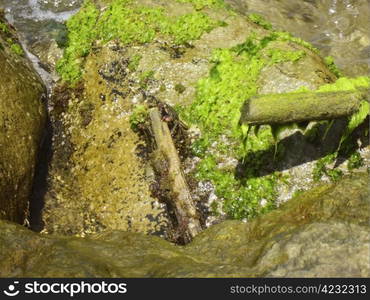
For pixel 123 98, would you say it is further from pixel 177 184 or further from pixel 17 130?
pixel 177 184

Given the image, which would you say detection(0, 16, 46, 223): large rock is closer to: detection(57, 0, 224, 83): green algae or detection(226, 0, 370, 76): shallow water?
detection(57, 0, 224, 83): green algae

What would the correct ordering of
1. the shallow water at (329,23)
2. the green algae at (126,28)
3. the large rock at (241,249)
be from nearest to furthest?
the large rock at (241,249) < the green algae at (126,28) < the shallow water at (329,23)

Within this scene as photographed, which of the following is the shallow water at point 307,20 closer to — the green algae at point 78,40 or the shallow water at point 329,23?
the shallow water at point 329,23

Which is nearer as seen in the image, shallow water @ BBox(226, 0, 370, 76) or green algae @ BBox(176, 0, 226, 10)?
green algae @ BBox(176, 0, 226, 10)

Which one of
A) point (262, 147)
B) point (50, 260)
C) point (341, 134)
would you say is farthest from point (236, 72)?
point (50, 260)

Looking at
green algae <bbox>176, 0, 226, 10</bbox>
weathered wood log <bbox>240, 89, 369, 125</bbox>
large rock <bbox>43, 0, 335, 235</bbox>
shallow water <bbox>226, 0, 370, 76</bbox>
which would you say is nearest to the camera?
weathered wood log <bbox>240, 89, 369, 125</bbox>

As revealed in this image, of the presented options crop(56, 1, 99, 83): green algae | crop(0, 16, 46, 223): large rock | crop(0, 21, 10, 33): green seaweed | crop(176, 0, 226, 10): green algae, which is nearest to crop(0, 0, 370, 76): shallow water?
crop(56, 1, 99, 83): green algae

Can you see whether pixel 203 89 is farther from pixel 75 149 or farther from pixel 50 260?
pixel 50 260

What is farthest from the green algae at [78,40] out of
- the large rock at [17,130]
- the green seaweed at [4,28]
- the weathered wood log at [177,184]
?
the weathered wood log at [177,184]
